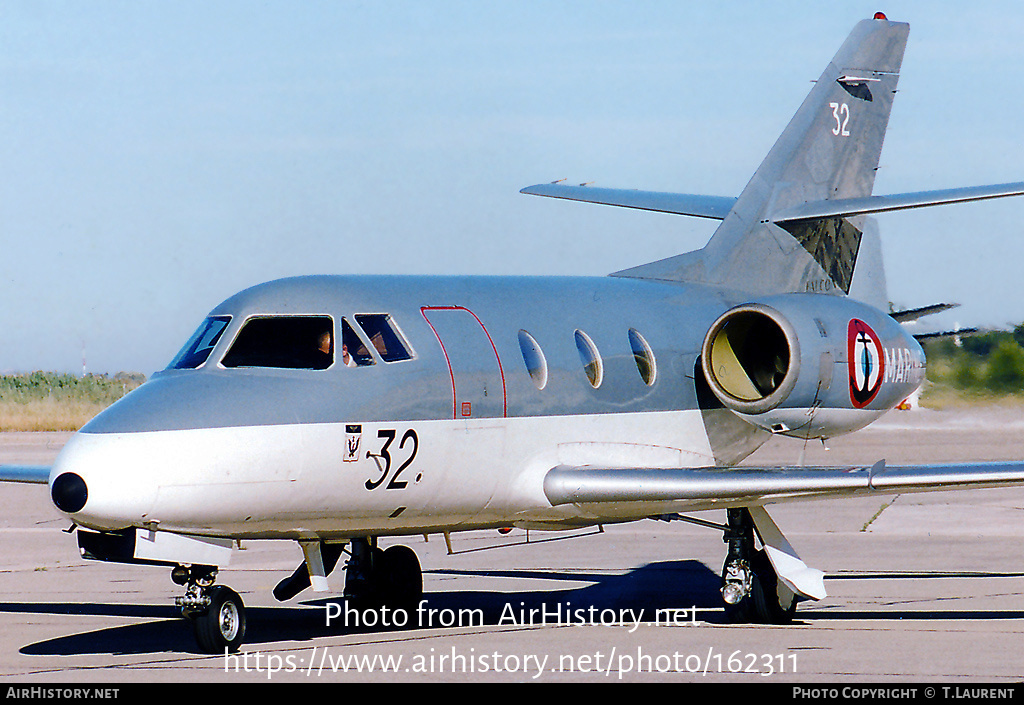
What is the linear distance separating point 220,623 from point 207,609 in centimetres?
14

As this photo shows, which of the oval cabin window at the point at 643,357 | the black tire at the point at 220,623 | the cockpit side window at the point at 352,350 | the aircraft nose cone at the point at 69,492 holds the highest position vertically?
the cockpit side window at the point at 352,350

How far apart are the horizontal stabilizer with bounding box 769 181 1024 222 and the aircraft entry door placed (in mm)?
4643

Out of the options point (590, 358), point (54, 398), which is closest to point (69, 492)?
point (590, 358)

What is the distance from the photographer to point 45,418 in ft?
184

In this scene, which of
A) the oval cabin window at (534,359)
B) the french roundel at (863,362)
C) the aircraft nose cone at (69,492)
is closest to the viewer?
the aircraft nose cone at (69,492)

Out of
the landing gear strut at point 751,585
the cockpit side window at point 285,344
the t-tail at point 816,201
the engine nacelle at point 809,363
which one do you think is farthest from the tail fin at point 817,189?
the cockpit side window at point 285,344

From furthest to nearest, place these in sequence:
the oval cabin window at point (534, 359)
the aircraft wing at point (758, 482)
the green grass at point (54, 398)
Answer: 1. the green grass at point (54, 398)
2. the oval cabin window at point (534, 359)
3. the aircraft wing at point (758, 482)

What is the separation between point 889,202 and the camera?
46.8 ft

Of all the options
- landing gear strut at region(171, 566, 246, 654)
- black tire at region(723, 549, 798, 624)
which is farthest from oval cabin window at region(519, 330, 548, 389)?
landing gear strut at region(171, 566, 246, 654)

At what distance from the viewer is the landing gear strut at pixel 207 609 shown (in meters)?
10.2

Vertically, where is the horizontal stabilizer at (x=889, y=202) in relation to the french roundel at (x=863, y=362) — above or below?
above

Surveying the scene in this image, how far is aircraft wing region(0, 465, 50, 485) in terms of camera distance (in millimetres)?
12859

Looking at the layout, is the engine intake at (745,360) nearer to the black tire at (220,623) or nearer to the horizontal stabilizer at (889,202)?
the horizontal stabilizer at (889,202)

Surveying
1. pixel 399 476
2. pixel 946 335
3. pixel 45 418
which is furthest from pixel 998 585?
pixel 45 418
